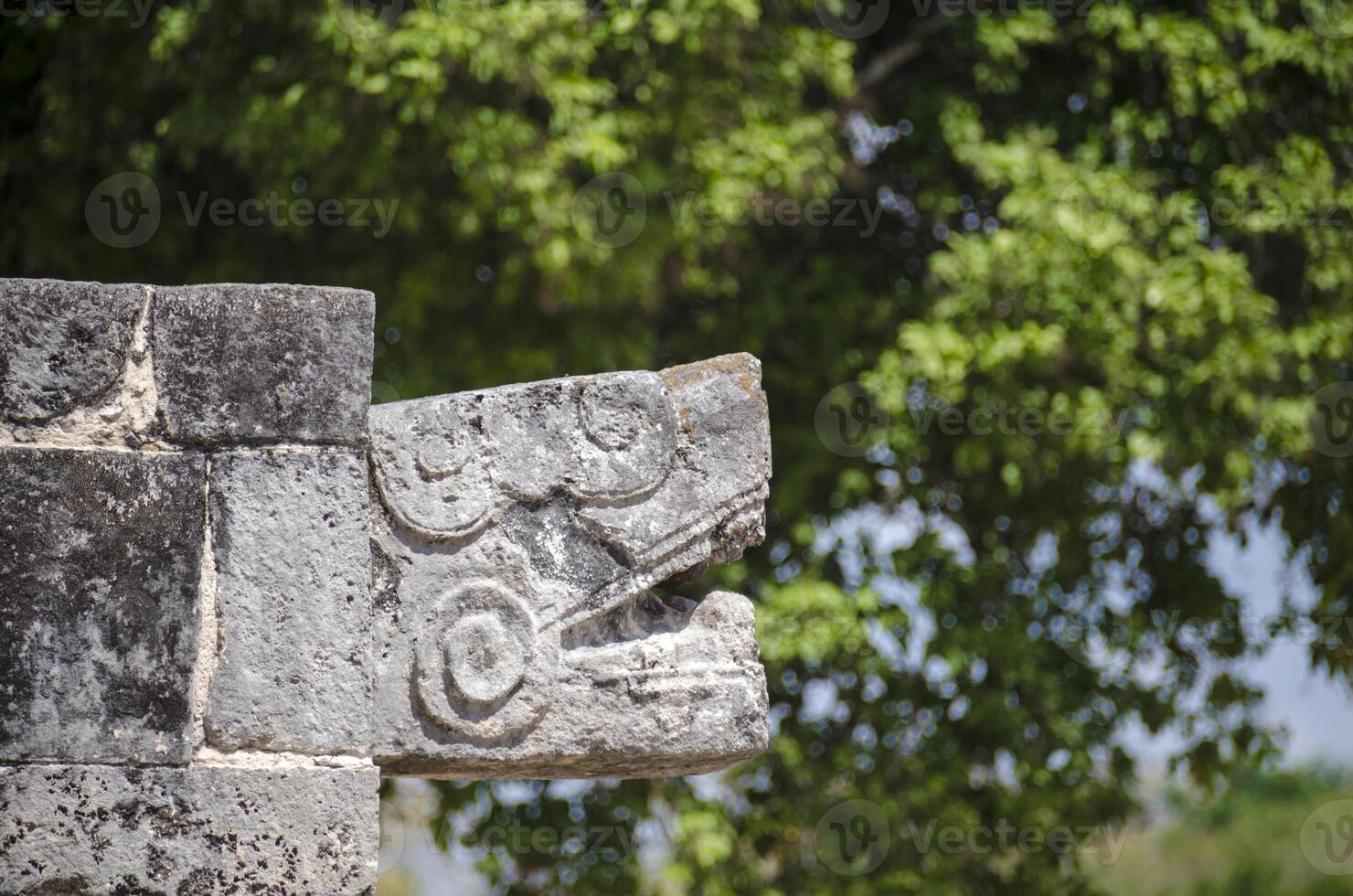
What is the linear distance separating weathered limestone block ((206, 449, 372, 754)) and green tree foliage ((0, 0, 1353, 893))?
326cm

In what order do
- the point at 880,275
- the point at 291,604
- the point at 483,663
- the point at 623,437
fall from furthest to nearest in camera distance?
the point at 880,275, the point at 623,437, the point at 483,663, the point at 291,604

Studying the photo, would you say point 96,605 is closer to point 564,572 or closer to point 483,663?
point 483,663

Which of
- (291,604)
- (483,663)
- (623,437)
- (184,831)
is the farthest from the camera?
(623,437)

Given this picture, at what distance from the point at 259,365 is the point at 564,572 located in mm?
668

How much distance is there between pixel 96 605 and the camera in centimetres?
245

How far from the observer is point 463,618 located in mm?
2639

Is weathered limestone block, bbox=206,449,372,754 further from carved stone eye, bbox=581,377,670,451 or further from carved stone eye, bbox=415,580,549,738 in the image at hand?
carved stone eye, bbox=581,377,670,451

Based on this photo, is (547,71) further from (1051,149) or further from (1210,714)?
(1210,714)

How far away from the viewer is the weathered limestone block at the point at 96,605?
241 cm

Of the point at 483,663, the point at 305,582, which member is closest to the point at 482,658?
the point at 483,663

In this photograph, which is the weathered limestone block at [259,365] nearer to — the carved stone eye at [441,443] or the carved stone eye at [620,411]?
the carved stone eye at [441,443]

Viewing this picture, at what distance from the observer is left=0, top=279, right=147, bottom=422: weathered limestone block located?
2459mm

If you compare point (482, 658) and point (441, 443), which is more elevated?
point (441, 443)

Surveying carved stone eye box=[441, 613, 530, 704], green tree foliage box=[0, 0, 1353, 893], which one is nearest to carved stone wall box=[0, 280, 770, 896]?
carved stone eye box=[441, 613, 530, 704]
